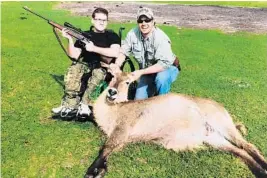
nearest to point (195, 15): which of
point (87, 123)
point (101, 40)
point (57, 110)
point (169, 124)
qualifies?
point (101, 40)

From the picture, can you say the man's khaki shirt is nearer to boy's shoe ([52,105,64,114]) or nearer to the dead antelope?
the dead antelope

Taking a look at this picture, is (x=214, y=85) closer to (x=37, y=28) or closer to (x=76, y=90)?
(x=76, y=90)

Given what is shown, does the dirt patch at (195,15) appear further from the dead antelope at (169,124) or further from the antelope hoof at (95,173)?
the antelope hoof at (95,173)

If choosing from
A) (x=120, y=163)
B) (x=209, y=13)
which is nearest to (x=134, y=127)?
(x=120, y=163)

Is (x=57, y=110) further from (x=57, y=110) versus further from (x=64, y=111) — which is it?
(x=64, y=111)

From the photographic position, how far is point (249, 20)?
542 inches

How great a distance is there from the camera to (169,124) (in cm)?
547

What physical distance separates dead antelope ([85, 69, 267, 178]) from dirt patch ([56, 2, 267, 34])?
728 centimetres

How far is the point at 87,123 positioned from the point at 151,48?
1.46m

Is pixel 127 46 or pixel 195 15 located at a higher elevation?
pixel 127 46

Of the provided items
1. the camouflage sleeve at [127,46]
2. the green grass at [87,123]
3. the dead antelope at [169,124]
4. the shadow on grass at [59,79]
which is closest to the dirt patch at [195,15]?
the green grass at [87,123]

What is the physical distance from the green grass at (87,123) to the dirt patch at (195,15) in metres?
0.68

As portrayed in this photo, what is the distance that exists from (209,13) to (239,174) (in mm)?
10755

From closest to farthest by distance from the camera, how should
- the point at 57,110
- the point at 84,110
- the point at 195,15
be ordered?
the point at 84,110
the point at 57,110
the point at 195,15
